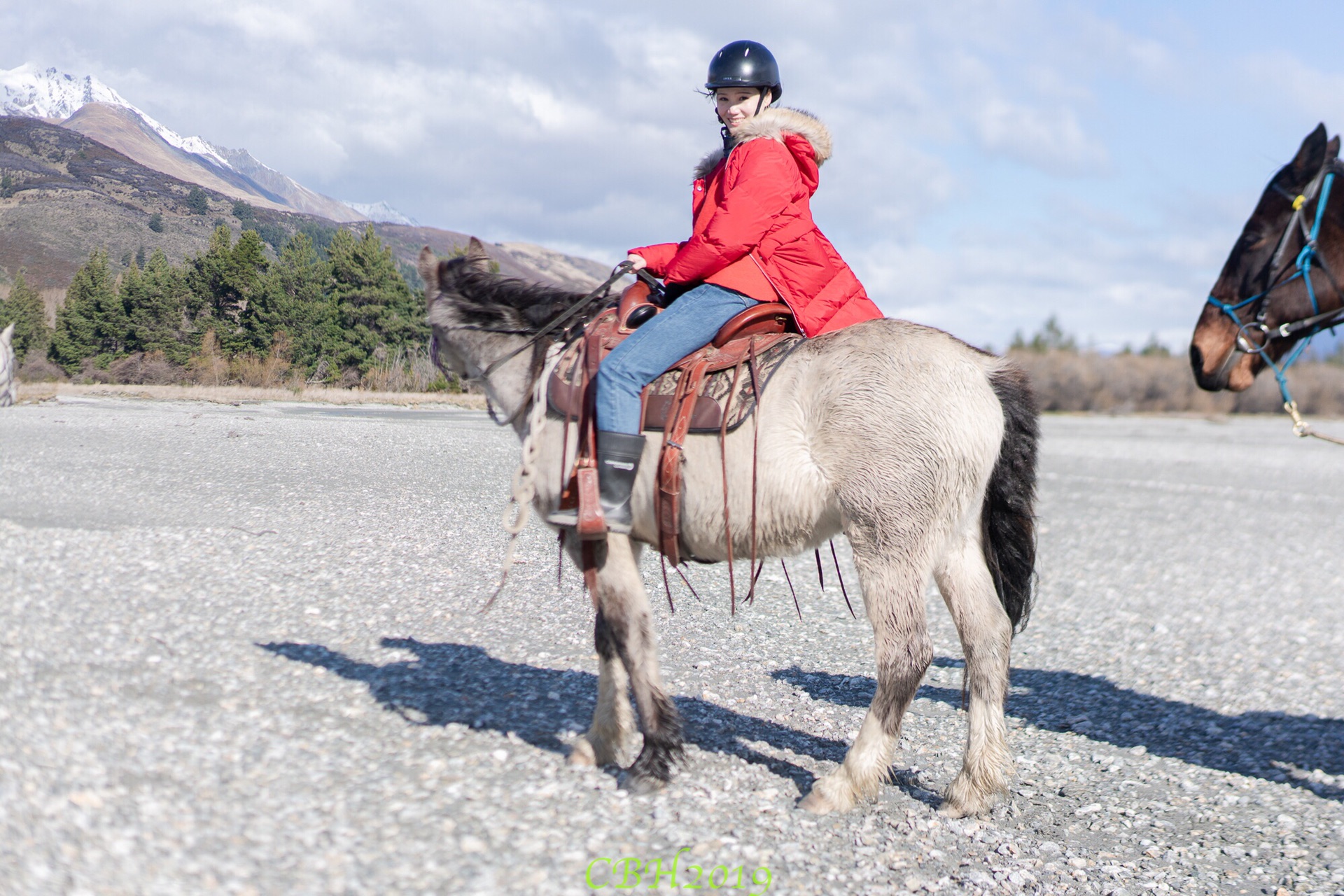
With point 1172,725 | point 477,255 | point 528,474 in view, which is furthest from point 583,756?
point 1172,725

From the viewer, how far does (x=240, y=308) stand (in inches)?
576

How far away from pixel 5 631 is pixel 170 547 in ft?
10.7

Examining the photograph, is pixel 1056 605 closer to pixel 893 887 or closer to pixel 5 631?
pixel 893 887

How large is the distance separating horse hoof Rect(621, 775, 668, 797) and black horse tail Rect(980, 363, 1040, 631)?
1953 mm

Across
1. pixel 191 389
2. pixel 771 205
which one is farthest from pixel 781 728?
pixel 191 389

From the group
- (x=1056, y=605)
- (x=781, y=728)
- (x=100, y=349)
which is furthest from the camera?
(x=100, y=349)

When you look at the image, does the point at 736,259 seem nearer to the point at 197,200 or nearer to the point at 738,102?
the point at 738,102

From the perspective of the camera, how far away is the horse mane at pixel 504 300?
4.79m

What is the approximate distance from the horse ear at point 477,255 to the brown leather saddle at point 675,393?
0.85 m

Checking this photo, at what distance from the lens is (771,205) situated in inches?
164

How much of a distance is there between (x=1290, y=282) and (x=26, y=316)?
62.5 ft

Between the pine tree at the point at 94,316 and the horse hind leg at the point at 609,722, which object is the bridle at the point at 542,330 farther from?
the pine tree at the point at 94,316

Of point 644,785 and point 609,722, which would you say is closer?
point 644,785

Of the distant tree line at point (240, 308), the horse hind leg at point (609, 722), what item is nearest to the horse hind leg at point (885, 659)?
the horse hind leg at point (609, 722)
